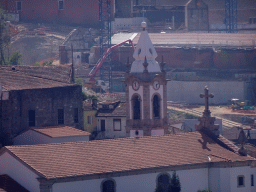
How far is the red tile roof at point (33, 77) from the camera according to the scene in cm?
6344

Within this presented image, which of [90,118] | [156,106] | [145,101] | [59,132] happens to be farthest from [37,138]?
[90,118]

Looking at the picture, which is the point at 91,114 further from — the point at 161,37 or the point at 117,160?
the point at 161,37

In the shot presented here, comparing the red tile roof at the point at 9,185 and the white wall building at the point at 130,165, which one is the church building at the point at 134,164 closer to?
the white wall building at the point at 130,165

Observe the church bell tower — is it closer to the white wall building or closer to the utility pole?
the white wall building

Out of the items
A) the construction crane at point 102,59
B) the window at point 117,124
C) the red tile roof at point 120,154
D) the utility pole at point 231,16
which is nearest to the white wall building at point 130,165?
the red tile roof at point 120,154

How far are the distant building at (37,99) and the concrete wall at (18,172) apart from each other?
17.3 metres

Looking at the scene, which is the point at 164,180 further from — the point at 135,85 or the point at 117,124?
the point at 117,124

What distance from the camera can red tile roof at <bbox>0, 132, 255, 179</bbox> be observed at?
43062 mm

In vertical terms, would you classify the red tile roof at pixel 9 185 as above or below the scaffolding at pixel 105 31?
below

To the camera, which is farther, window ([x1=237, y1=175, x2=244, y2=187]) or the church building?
window ([x1=237, y1=175, x2=244, y2=187])

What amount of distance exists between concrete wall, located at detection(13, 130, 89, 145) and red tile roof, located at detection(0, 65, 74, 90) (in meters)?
3.96

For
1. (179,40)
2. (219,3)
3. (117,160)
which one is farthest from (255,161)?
Result: (219,3)

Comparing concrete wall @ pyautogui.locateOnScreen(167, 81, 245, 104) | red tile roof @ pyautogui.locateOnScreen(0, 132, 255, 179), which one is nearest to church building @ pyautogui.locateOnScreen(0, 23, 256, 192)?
red tile roof @ pyautogui.locateOnScreen(0, 132, 255, 179)

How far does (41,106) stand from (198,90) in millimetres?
48915
